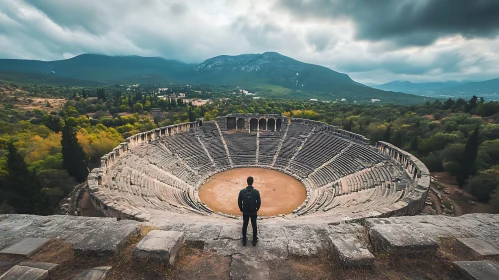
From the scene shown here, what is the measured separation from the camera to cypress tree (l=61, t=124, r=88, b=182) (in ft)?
75.5

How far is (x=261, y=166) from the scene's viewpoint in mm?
32469

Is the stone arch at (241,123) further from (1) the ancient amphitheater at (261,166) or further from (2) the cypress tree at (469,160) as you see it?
(2) the cypress tree at (469,160)

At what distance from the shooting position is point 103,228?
255 inches

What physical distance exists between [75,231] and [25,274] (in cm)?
259

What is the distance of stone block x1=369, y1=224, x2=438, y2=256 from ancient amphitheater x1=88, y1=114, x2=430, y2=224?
6.89 meters

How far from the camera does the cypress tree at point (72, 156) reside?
906 inches

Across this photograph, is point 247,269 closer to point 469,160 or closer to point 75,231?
point 75,231

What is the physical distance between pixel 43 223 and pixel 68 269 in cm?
383

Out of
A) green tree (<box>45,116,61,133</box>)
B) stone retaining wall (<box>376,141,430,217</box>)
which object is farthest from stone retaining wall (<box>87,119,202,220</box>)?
green tree (<box>45,116,61,133</box>)

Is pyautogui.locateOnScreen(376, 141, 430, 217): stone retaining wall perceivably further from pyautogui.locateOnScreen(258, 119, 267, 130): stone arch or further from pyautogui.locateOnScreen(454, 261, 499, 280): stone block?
pyautogui.locateOnScreen(258, 119, 267, 130): stone arch

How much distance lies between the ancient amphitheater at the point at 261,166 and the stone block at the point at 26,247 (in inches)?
187

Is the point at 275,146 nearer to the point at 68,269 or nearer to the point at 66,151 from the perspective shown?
the point at 66,151

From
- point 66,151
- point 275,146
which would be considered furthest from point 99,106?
point 275,146

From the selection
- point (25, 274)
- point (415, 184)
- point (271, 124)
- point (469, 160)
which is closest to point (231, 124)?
point (271, 124)
